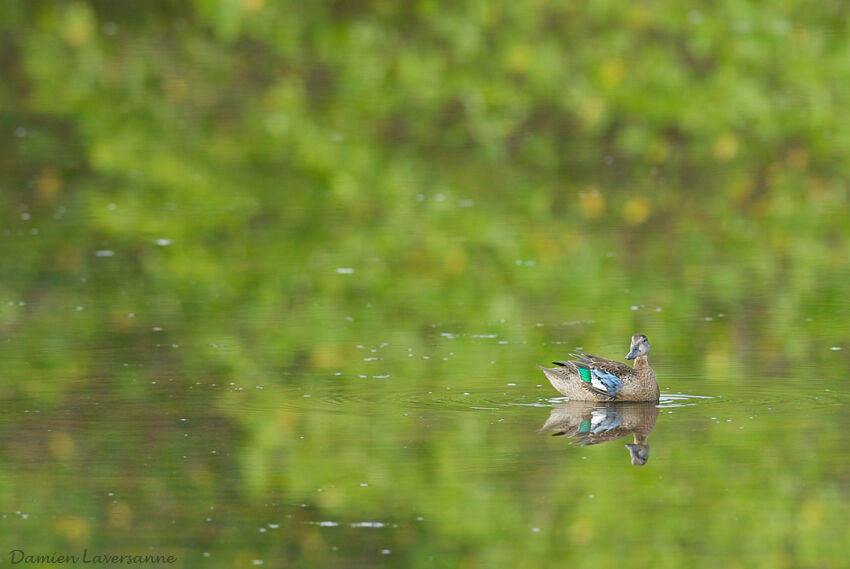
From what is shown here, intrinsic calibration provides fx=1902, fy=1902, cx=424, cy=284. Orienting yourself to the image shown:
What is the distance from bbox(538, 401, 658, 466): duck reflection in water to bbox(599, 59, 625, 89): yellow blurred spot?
1050 centimetres

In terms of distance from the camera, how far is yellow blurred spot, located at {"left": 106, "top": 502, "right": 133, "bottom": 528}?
7199 mm

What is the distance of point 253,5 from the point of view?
2156cm

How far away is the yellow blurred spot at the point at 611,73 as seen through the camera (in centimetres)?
1911

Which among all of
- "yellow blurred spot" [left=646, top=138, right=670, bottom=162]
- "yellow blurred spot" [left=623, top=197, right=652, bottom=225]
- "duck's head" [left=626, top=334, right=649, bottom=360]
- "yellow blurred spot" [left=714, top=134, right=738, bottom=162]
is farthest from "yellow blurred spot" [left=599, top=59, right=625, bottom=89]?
"duck's head" [left=626, top=334, right=649, bottom=360]

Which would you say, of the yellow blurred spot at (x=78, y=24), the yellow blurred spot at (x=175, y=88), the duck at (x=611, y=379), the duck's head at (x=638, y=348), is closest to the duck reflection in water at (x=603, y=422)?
the duck at (x=611, y=379)

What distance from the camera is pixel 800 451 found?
26.3 ft

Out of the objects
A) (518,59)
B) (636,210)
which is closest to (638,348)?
(636,210)

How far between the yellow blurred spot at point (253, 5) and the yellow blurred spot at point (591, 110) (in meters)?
4.59

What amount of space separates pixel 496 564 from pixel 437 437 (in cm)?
151

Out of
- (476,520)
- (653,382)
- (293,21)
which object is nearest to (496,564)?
(476,520)

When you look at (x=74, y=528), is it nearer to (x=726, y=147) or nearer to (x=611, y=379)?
(x=611, y=379)

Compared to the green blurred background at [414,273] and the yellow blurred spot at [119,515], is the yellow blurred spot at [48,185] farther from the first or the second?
the yellow blurred spot at [119,515]

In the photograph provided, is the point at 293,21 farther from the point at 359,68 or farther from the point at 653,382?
the point at 653,382
